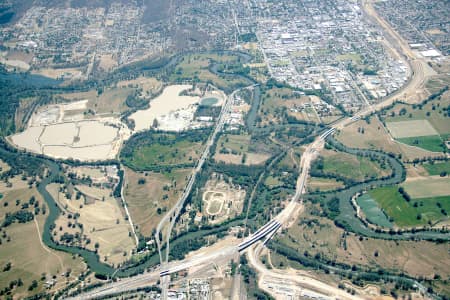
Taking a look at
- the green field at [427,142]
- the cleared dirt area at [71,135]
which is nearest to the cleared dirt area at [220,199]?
the cleared dirt area at [71,135]

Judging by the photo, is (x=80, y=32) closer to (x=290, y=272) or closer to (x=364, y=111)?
(x=364, y=111)

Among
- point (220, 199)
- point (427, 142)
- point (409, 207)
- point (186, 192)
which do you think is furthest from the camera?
point (427, 142)

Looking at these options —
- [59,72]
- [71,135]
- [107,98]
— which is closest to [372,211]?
[71,135]

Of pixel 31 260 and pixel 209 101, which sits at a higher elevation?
pixel 209 101

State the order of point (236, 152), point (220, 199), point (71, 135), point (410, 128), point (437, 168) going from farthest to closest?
point (71, 135) < point (410, 128) < point (236, 152) < point (437, 168) < point (220, 199)

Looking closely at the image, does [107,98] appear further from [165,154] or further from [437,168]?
[437,168]

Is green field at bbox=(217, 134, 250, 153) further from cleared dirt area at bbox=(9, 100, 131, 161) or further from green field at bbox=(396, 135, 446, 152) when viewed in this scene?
green field at bbox=(396, 135, 446, 152)
